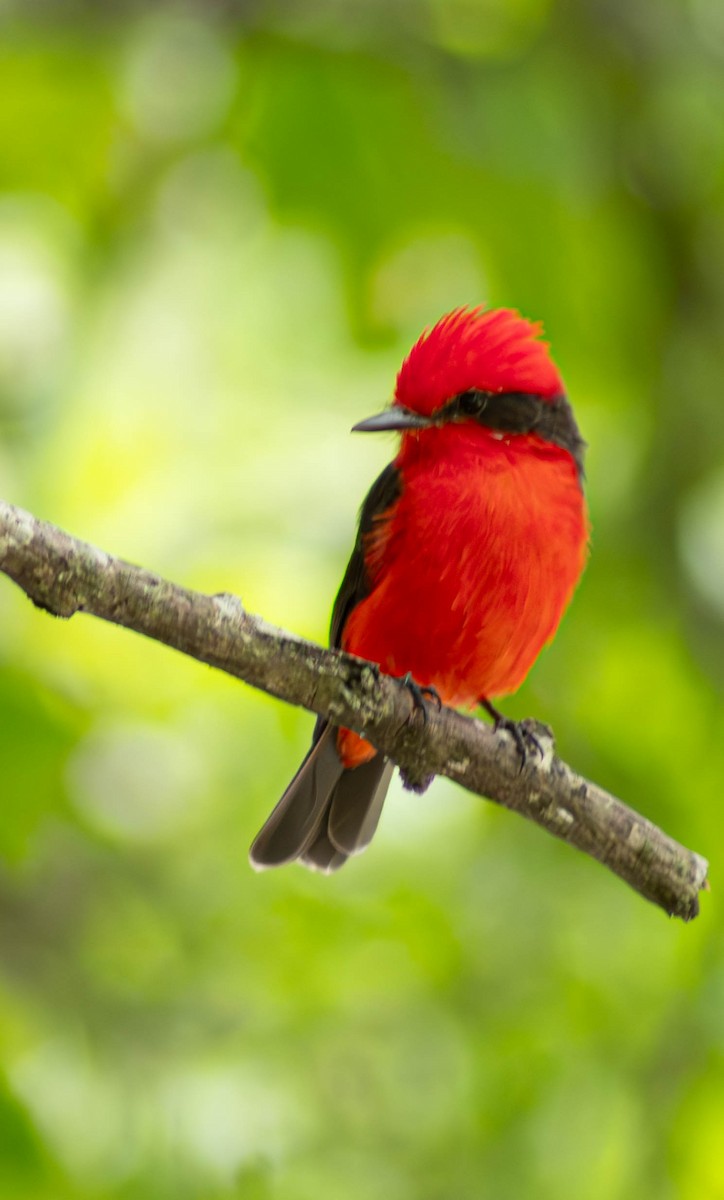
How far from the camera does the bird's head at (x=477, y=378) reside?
469 cm

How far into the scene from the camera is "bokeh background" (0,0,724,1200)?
4895 mm

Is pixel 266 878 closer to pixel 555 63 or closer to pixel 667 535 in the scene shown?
pixel 667 535

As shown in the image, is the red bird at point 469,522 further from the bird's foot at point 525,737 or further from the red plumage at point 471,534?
the bird's foot at point 525,737

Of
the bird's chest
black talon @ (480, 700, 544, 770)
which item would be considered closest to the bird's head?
the bird's chest

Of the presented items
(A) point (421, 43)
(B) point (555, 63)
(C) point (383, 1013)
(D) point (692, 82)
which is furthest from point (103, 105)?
(C) point (383, 1013)

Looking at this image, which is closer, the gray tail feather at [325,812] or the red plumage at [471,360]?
the red plumage at [471,360]

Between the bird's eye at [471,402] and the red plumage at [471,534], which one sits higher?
the bird's eye at [471,402]

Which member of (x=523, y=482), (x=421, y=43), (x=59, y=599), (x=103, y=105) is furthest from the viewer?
(x=421, y=43)

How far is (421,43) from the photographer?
5273mm

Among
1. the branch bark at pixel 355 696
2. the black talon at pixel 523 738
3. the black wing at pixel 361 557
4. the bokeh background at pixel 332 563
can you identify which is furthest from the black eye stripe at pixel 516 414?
the branch bark at pixel 355 696

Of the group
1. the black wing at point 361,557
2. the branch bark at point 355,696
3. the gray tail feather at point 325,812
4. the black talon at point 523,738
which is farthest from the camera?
the gray tail feather at point 325,812

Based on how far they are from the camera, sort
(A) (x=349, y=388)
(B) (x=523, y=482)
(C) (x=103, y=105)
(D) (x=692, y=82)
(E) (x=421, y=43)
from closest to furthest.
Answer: (B) (x=523, y=482) < (C) (x=103, y=105) < (E) (x=421, y=43) < (D) (x=692, y=82) < (A) (x=349, y=388)

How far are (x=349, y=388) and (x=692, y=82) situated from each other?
1.81 m

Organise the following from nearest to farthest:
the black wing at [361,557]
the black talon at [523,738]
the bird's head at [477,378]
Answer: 1. the black talon at [523,738]
2. the bird's head at [477,378]
3. the black wing at [361,557]
